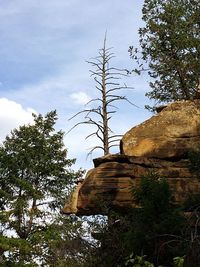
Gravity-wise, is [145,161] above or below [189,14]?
below

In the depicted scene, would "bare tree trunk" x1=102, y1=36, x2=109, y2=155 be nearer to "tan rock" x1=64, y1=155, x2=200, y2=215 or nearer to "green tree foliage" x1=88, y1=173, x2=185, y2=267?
"tan rock" x1=64, y1=155, x2=200, y2=215

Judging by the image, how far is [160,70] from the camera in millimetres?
23047

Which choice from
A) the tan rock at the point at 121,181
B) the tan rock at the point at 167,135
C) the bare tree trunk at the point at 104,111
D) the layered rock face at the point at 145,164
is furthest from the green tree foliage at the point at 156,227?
the bare tree trunk at the point at 104,111

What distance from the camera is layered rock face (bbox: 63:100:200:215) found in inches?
554

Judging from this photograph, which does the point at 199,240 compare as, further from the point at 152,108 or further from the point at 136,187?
the point at 152,108

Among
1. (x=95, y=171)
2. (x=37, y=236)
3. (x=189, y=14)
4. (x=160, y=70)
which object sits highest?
(x=189, y=14)

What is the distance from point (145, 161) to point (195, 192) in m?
1.63

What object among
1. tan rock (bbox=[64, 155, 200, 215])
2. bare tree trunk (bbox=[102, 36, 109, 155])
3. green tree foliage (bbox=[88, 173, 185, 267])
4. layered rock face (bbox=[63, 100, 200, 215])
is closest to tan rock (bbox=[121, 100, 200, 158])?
layered rock face (bbox=[63, 100, 200, 215])

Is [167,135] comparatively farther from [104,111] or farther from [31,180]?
[31,180]

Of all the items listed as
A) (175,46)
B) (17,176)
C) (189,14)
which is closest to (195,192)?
(175,46)

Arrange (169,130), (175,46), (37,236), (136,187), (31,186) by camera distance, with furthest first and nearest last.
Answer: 1. (31,186)
2. (37,236)
3. (175,46)
4. (169,130)
5. (136,187)

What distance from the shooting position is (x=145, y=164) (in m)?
14.5

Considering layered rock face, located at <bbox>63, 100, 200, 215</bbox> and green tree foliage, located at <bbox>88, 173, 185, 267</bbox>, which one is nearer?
green tree foliage, located at <bbox>88, 173, 185, 267</bbox>

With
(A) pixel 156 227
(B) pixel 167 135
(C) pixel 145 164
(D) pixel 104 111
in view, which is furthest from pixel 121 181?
(D) pixel 104 111
